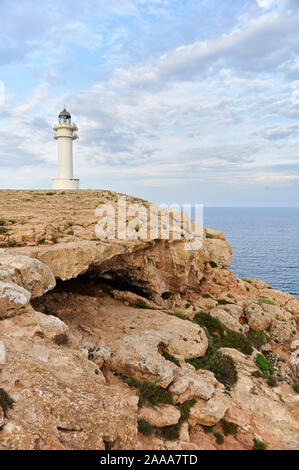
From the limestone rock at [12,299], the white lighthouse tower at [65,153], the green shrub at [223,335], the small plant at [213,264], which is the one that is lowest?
the green shrub at [223,335]

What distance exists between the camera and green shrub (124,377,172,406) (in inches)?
436

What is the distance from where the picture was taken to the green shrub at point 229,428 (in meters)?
11.4

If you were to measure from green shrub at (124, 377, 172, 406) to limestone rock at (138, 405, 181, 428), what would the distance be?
252 mm

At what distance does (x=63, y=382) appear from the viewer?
7.57 meters

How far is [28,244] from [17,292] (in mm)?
5873

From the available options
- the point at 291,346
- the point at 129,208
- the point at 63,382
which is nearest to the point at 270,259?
the point at 291,346

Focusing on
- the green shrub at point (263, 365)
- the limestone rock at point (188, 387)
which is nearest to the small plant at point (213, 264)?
the green shrub at point (263, 365)

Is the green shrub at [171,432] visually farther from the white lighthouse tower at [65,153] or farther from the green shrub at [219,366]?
the white lighthouse tower at [65,153]

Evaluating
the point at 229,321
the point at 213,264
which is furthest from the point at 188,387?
the point at 213,264

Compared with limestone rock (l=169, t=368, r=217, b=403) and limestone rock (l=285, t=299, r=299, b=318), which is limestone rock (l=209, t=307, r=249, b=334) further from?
limestone rock (l=169, t=368, r=217, b=403)

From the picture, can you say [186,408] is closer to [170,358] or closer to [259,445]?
[170,358]

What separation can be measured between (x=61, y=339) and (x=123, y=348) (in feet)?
15.6

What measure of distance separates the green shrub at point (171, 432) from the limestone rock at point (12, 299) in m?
6.91

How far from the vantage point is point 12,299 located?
9609 millimetres
